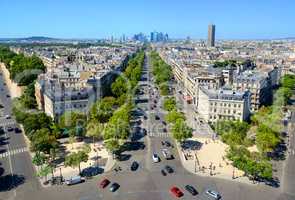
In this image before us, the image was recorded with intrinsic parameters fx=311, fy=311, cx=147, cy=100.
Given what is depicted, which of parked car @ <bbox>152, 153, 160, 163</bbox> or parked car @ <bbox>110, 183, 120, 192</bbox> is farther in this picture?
parked car @ <bbox>152, 153, 160, 163</bbox>

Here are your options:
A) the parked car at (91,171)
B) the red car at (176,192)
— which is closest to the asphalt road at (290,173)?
the red car at (176,192)

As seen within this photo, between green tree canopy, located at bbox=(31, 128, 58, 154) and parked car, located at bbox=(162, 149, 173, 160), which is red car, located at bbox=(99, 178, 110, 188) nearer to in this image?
parked car, located at bbox=(162, 149, 173, 160)

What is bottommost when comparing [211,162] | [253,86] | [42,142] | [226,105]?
[211,162]

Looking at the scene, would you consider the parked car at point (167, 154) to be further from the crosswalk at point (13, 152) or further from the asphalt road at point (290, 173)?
the crosswalk at point (13, 152)

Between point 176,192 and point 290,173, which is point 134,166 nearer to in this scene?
point 176,192

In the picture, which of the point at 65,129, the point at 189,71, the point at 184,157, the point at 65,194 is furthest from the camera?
the point at 189,71

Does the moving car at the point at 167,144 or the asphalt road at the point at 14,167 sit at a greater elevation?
the moving car at the point at 167,144

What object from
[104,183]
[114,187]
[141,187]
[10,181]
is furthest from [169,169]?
[10,181]

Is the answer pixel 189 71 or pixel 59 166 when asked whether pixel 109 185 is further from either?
pixel 189 71

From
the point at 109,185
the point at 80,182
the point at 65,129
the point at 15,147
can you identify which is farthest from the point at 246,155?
the point at 15,147

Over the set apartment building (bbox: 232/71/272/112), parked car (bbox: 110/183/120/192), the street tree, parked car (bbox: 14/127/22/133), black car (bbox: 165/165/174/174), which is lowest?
parked car (bbox: 110/183/120/192)

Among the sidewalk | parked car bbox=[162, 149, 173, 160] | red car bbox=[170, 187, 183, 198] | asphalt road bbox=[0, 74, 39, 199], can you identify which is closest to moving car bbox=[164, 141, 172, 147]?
the sidewalk
